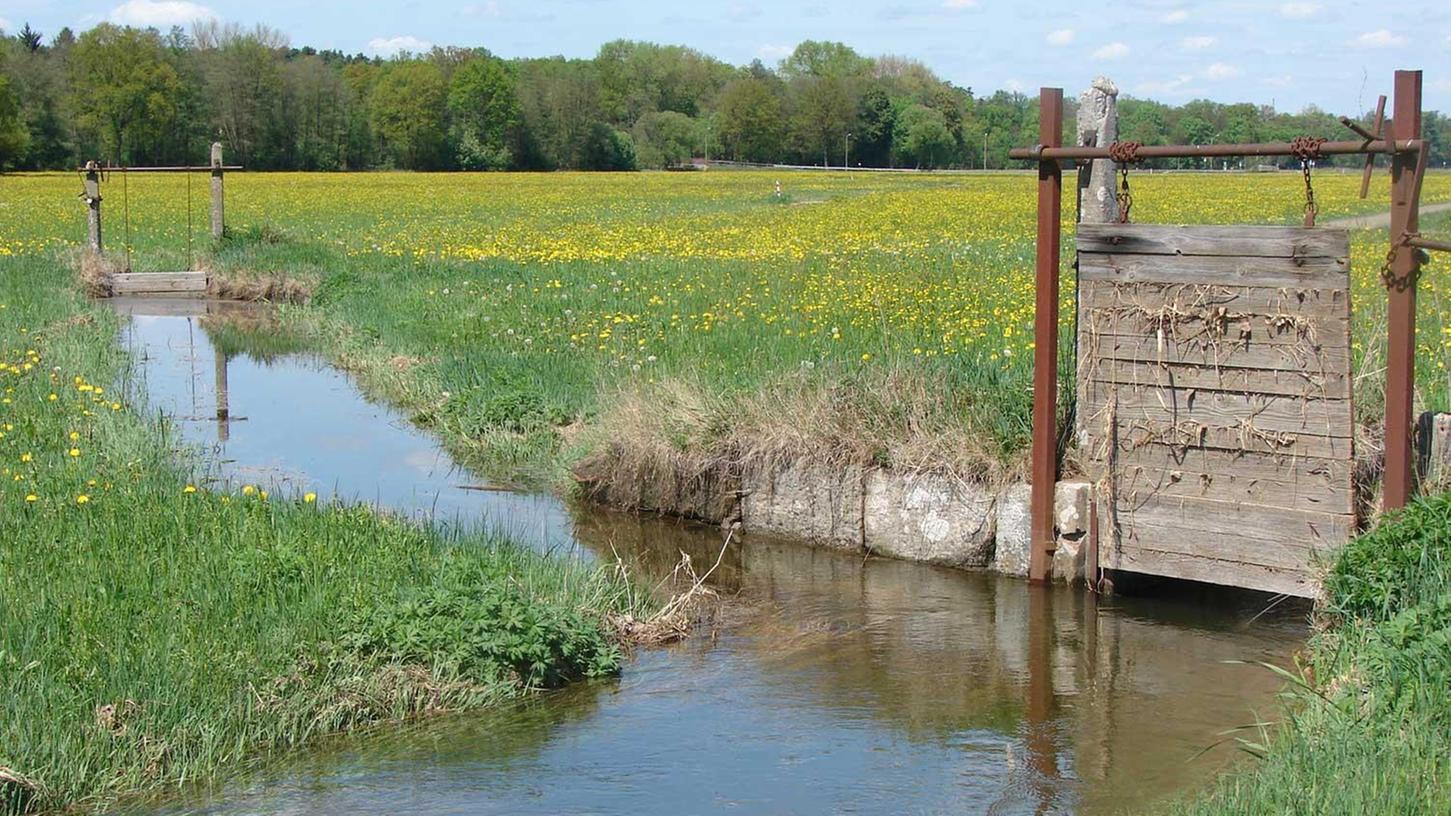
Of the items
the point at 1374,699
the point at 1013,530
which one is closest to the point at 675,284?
the point at 1013,530

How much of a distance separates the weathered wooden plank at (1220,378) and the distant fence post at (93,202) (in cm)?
2003

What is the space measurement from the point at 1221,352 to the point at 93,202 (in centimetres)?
2115

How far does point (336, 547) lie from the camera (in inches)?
332

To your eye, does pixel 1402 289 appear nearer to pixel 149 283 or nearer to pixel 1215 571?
pixel 1215 571

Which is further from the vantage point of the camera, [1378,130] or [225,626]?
[1378,130]

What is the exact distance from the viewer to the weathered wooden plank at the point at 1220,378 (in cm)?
880

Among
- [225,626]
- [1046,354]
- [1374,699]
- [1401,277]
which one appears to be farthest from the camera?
[1046,354]

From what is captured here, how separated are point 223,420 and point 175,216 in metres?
25.6

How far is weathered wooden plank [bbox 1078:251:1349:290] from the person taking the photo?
8719mm

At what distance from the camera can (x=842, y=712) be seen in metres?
7.55

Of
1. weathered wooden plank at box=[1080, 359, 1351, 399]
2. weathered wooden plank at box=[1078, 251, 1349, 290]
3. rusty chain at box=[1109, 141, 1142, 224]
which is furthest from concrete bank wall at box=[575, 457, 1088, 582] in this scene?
rusty chain at box=[1109, 141, 1142, 224]

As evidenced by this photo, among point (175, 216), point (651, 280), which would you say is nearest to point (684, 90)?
point (175, 216)

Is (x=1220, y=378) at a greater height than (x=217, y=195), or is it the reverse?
(x=217, y=195)

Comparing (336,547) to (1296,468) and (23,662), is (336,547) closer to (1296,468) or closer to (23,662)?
(23,662)
